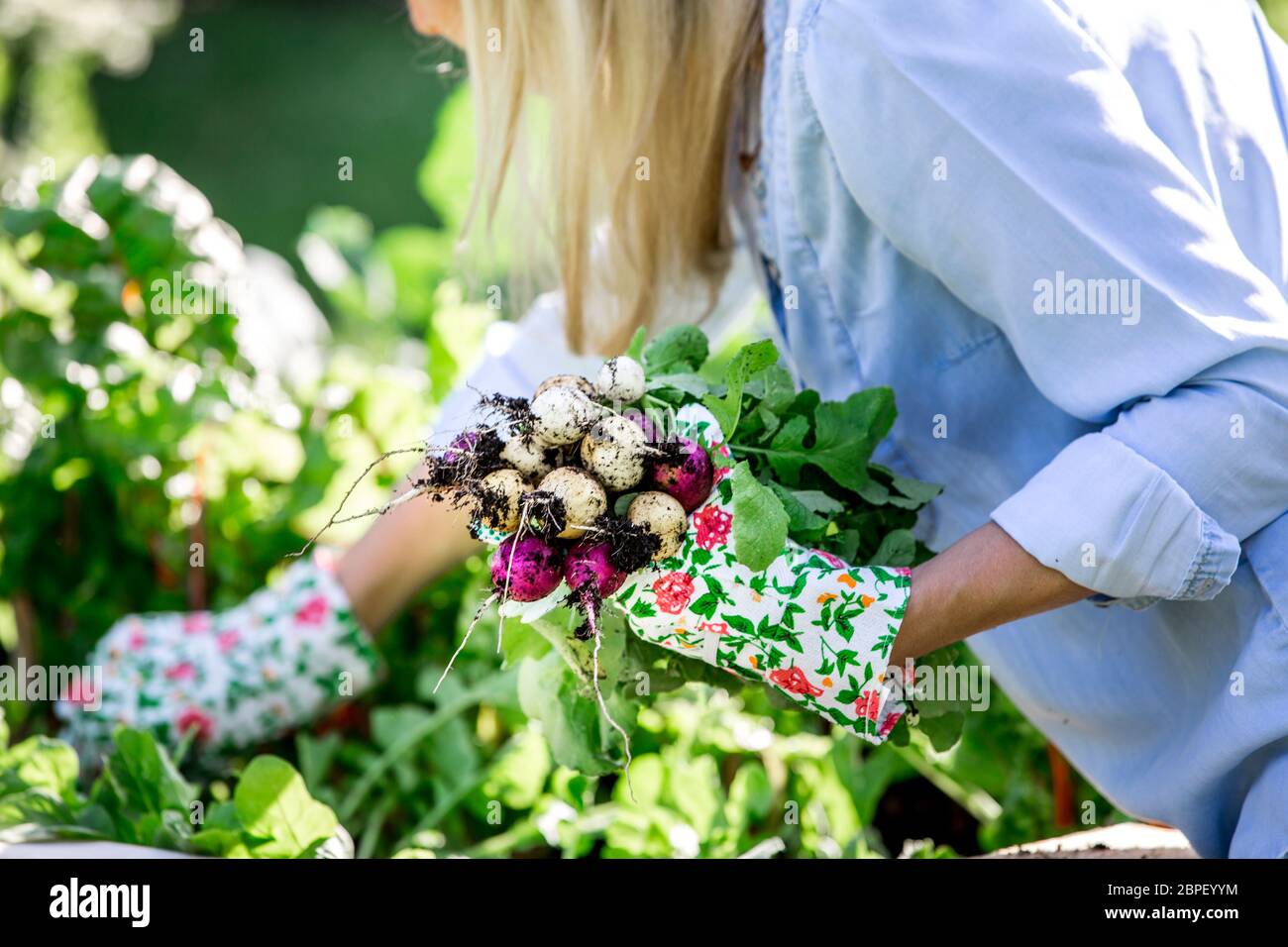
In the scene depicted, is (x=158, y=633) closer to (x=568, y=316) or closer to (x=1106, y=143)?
(x=568, y=316)

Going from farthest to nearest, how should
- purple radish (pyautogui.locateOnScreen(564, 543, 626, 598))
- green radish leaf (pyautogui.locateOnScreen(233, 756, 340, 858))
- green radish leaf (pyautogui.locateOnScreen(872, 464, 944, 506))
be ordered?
green radish leaf (pyautogui.locateOnScreen(233, 756, 340, 858)) < green radish leaf (pyautogui.locateOnScreen(872, 464, 944, 506)) < purple radish (pyautogui.locateOnScreen(564, 543, 626, 598))

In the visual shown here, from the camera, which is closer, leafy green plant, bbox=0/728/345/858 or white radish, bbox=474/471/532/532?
white radish, bbox=474/471/532/532

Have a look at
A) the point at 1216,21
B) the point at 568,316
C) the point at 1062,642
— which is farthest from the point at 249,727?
the point at 1216,21

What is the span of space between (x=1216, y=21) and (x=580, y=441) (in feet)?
2.17

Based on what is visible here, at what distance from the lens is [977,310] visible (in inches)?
42.3

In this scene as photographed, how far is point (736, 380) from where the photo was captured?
40.8 inches

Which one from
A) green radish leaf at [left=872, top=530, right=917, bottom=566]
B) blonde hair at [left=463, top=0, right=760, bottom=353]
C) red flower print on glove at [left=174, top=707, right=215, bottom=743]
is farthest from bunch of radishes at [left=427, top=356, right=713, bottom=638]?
red flower print on glove at [left=174, top=707, right=215, bottom=743]

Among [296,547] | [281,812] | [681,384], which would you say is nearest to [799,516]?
[681,384]

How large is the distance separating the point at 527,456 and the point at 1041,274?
417 mm

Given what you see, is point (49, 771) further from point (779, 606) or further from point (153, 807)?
point (779, 606)

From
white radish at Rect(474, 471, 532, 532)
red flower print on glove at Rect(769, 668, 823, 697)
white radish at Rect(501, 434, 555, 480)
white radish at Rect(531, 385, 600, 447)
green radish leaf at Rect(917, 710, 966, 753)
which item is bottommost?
green radish leaf at Rect(917, 710, 966, 753)

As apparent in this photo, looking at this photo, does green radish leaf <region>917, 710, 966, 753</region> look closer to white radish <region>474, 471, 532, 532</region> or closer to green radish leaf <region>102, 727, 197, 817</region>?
white radish <region>474, 471, 532, 532</region>

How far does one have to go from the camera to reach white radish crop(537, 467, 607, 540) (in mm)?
942

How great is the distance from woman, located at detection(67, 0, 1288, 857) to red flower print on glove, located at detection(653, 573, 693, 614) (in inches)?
7.1
